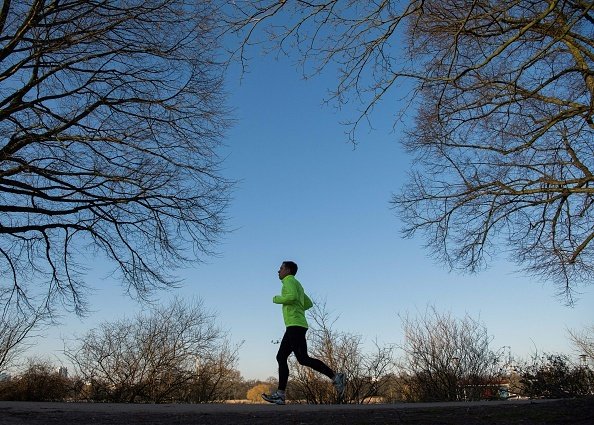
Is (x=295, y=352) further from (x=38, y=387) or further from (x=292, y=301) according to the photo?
(x=38, y=387)

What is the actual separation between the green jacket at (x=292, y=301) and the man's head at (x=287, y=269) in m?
0.09

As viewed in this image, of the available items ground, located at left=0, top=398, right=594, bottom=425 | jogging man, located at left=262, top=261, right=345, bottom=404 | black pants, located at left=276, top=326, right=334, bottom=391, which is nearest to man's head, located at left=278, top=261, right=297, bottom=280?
jogging man, located at left=262, top=261, right=345, bottom=404

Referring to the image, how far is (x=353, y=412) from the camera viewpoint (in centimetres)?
576

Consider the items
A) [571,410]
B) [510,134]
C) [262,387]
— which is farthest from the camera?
[262,387]

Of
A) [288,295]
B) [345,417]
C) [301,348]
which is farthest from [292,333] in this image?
[345,417]

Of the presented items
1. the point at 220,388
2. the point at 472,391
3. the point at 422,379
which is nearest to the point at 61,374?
the point at 220,388

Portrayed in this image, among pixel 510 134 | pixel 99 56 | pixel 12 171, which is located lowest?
pixel 12 171

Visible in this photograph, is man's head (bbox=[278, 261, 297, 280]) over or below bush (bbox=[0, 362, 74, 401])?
over

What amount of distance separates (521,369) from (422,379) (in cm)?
240

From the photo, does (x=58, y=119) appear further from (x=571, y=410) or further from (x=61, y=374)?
(x=571, y=410)

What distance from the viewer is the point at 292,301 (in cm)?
754

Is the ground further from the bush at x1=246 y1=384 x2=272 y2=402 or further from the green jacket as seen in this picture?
the bush at x1=246 y1=384 x2=272 y2=402

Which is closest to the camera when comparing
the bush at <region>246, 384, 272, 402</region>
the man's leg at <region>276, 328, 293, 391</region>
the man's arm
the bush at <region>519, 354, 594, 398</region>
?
the man's arm

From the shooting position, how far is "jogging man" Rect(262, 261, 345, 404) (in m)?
7.55
